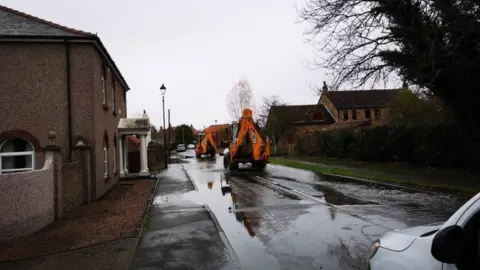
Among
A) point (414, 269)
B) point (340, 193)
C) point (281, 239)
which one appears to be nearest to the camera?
point (414, 269)

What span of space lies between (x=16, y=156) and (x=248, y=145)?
14489 mm

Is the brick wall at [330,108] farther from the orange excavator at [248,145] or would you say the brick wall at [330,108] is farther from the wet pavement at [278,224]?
the wet pavement at [278,224]

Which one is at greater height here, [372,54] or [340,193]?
[372,54]

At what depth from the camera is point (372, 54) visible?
17.9m

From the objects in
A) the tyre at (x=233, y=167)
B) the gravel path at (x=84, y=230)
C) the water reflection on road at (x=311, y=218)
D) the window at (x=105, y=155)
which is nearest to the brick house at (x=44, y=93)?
the window at (x=105, y=155)

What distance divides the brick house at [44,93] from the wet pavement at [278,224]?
382 centimetres

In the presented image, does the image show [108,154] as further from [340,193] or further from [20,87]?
[340,193]

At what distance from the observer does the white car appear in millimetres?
2592

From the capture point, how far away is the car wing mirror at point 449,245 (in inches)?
101

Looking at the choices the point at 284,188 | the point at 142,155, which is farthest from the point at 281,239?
the point at 142,155

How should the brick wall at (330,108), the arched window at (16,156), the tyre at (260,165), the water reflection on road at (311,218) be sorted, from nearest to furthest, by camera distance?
the water reflection on road at (311,218) < the arched window at (16,156) < the tyre at (260,165) < the brick wall at (330,108)

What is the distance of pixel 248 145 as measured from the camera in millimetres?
26812

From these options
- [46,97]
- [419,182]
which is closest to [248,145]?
[419,182]

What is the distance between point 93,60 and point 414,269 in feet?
48.7
